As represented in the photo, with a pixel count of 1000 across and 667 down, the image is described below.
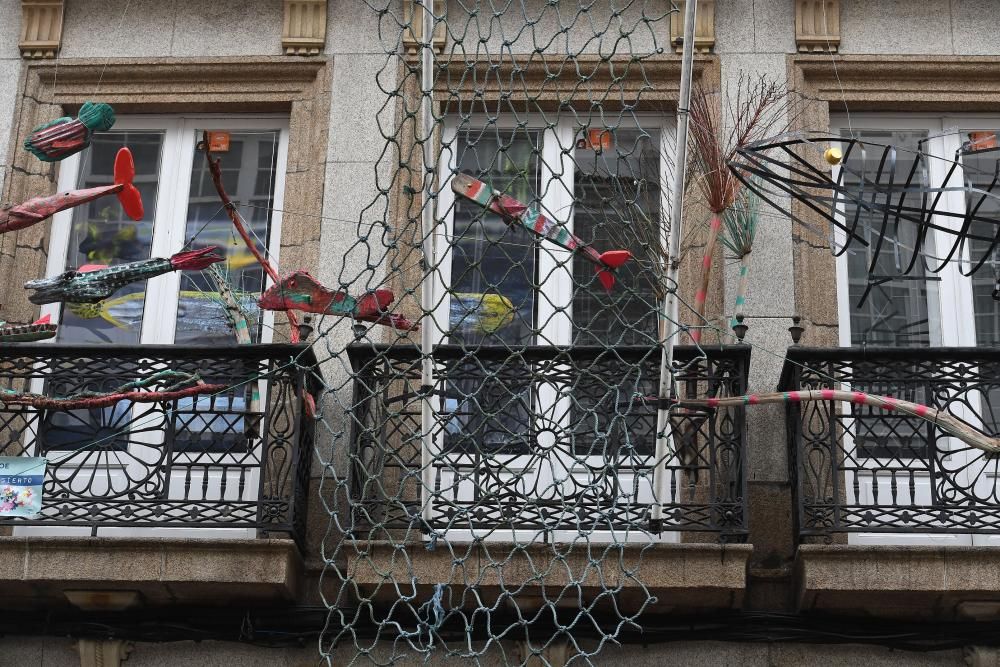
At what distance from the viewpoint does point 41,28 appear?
493 inches

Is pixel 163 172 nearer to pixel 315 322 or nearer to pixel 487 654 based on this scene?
pixel 315 322

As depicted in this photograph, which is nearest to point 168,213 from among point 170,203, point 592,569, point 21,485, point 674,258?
point 170,203

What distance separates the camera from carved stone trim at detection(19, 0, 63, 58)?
40.9 ft

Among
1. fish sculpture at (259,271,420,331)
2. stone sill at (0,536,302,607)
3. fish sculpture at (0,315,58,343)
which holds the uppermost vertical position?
fish sculpture at (259,271,420,331)

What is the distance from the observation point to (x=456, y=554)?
32.8ft

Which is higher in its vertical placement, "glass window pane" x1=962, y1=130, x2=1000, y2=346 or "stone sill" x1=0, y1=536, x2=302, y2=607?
"glass window pane" x1=962, y1=130, x2=1000, y2=346

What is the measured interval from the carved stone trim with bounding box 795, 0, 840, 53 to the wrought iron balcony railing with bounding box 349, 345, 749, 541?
105 inches

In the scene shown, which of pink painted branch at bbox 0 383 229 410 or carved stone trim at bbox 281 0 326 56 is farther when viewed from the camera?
carved stone trim at bbox 281 0 326 56

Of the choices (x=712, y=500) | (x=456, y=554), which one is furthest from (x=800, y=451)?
(x=456, y=554)

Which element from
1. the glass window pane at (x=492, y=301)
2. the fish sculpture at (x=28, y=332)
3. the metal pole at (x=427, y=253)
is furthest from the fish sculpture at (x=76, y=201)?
the metal pole at (x=427, y=253)

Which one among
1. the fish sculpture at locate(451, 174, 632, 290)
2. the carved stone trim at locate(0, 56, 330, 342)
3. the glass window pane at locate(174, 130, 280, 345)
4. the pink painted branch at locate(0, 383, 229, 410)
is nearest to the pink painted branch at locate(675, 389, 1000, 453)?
the fish sculpture at locate(451, 174, 632, 290)

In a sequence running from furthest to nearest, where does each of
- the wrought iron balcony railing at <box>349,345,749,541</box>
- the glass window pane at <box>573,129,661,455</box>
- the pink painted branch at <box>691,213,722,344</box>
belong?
the pink painted branch at <box>691,213,722,344</box> < the glass window pane at <box>573,129,661,455</box> < the wrought iron balcony railing at <box>349,345,749,541</box>

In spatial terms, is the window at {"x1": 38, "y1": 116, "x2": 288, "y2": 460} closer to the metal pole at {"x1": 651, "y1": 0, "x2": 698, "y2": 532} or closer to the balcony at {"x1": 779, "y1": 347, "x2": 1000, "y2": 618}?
the metal pole at {"x1": 651, "y1": 0, "x2": 698, "y2": 532}

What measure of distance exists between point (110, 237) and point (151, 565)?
297cm
